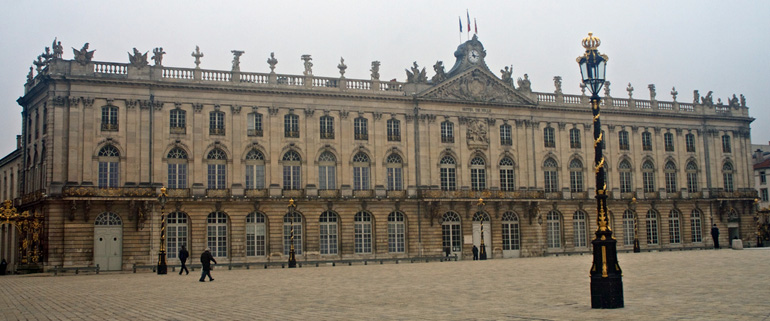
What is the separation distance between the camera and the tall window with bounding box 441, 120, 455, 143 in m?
56.2

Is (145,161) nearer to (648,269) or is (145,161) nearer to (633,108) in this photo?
(648,269)

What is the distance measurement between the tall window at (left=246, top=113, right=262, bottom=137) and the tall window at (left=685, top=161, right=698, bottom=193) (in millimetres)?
34256

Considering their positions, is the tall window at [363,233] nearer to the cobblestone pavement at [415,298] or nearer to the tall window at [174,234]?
the tall window at [174,234]

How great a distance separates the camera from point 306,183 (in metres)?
51.7

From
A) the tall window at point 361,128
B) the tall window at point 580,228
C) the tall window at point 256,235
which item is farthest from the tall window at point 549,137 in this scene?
the tall window at point 256,235

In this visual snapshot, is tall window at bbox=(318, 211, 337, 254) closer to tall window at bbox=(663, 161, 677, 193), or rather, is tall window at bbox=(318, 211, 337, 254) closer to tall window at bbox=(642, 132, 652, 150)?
tall window at bbox=(642, 132, 652, 150)

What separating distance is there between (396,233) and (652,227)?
21331mm

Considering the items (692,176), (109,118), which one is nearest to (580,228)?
(692,176)

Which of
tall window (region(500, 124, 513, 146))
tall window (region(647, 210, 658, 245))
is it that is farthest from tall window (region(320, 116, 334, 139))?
tall window (region(647, 210, 658, 245))

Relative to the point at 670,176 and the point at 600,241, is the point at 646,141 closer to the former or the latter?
the point at 670,176

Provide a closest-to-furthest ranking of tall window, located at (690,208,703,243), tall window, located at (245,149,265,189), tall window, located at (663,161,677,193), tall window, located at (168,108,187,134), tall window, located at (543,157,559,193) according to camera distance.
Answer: tall window, located at (168,108,187,134)
tall window, located at (245,149,265,189)
tall window, located at (543,157,559,193)
tall window, located at (663,161,677,193)
tall window, located at (690,208,703,243)

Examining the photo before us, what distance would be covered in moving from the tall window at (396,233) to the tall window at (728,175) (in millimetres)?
28747

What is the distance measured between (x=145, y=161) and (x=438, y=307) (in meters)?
33.8

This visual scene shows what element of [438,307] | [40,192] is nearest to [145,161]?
[40,192]
